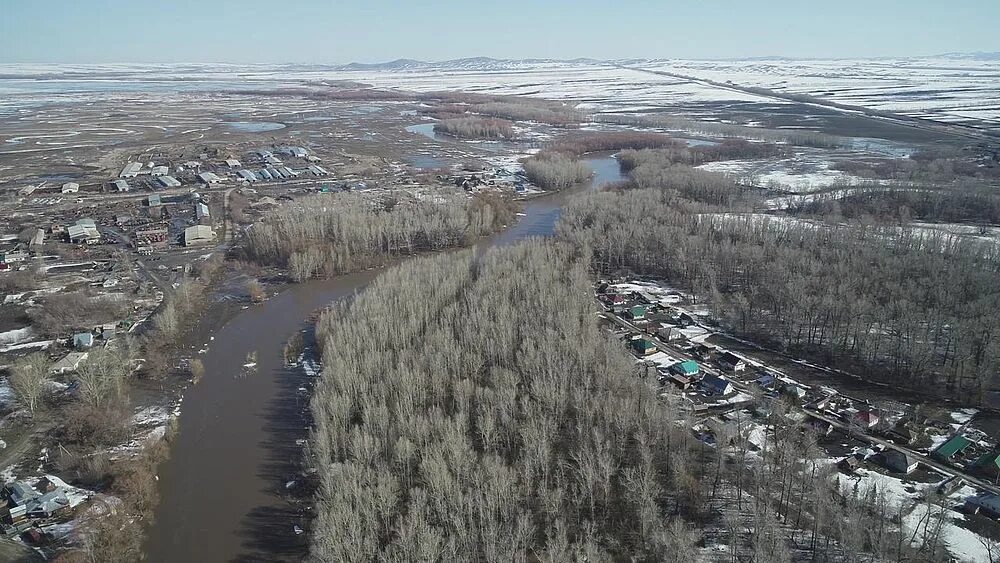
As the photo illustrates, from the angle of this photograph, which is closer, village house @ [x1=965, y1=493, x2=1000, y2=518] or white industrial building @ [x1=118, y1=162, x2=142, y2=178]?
village house @ [x1=965, y1=493, x2=1000, y2=518]

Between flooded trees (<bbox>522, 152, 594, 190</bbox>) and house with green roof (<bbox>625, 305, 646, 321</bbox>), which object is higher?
flooded trees (<bbox>522, 152, 594, 190</bbox>)

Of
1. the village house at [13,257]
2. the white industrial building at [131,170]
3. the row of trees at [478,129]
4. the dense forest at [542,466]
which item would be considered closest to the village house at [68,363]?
the dense forest at [542,466]

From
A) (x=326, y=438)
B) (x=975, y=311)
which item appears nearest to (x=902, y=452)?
(x=975, y=311)

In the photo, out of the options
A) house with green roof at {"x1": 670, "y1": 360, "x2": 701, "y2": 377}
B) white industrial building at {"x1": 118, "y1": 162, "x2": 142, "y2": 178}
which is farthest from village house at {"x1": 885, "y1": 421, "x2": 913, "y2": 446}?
white industrial building at {"x1": 118, "y1": 162, "x2": 142, "y2": 178}

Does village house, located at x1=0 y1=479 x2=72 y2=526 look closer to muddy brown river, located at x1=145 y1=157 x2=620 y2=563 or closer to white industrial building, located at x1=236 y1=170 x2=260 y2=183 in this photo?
muddy brown river, located at x1=145 y1=157 x2=620 y2=563

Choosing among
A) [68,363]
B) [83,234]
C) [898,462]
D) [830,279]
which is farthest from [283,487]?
[83,234]

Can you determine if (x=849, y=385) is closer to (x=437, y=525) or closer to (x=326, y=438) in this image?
(x=437, y=525)
